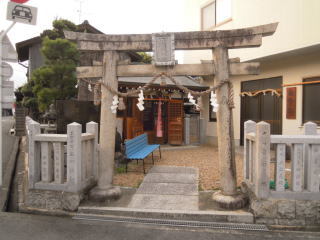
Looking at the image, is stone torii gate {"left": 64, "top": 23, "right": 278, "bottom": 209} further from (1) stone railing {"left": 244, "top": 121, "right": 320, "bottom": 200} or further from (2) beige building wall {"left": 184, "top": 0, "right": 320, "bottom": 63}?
(2) beige building wall {"left": 184, "top": 0, "right": 320, "bottom": 63}

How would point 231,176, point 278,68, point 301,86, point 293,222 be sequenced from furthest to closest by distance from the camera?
point 278,68 → point 301,86 → point 231,176 → point 293,222

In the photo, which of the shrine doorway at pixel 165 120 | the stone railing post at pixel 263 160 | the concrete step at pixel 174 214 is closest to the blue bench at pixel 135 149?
the concrete step at pixel 174 214

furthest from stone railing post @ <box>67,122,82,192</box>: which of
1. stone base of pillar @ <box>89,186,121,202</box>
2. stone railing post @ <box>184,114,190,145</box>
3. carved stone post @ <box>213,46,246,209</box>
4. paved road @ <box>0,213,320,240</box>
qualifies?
stone railing post @ <box>184,114,190,145</box>

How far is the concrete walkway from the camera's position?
489cm

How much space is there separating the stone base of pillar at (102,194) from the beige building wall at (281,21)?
7.38m

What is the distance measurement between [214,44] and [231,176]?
2691mm

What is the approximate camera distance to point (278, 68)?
981 centimetres

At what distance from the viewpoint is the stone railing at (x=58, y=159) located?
4.67 m

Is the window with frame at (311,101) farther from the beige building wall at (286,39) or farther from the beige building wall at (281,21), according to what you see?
the beige building wall at (281,21)

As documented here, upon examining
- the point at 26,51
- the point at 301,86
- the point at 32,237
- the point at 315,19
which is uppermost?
the point at 26,51

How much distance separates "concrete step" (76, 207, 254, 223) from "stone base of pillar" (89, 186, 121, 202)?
266 millimetres

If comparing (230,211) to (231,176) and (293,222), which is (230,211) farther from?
(293,222)

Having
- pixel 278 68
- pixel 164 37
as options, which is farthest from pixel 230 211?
pixel 278 68

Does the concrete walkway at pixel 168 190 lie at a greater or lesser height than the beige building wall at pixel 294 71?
lesser
